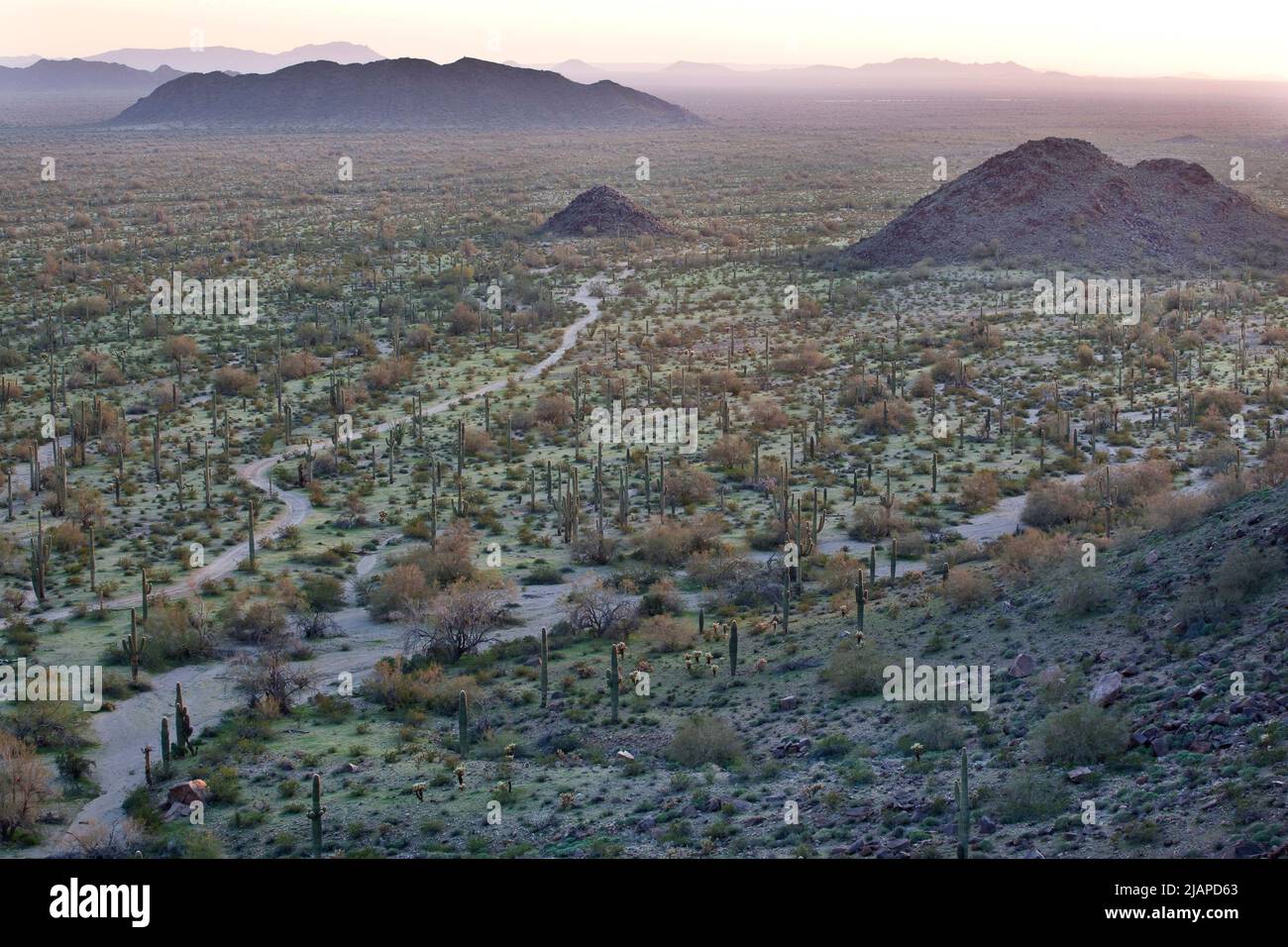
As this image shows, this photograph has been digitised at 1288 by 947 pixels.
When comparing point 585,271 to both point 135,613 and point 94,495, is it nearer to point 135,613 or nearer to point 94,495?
point 94,495

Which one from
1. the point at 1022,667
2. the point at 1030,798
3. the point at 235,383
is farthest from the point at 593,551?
the point at 235,383

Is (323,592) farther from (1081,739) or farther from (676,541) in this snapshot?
(1081,739)

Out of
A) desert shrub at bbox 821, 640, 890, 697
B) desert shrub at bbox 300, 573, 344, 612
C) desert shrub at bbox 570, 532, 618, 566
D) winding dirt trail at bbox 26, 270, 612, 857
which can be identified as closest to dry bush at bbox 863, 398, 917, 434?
desert shrub at bbox 570, 532, 618, 566

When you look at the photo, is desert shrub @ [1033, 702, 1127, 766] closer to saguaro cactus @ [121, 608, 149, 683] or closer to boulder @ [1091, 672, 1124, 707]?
boulder @ [1091, 672, 1124, 707]

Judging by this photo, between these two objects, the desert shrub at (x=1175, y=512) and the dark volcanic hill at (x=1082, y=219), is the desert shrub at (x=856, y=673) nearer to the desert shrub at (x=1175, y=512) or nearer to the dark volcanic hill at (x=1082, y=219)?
the desert shrub at (x=1175, y=512)

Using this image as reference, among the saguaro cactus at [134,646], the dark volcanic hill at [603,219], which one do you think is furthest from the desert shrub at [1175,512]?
the dark volcanic hill at [603,219]

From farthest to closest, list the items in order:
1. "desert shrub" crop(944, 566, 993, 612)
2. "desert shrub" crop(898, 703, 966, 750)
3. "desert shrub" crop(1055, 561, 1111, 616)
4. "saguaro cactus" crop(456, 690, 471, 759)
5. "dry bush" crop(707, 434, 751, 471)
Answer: "dry bush" crop(707, 434, 751, 471) < "desert shrub" crop(944, 566, 993, 612) < "desert shrub" crop(1055, 561, 1111, 616) < "saguaro cactus" crop(456, 690, 471, 759) < "desert shrub" crop(898, 703, 966, 750)
